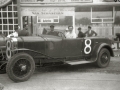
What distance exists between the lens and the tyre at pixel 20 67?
5445 millimetres

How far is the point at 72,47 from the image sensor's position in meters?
6.95

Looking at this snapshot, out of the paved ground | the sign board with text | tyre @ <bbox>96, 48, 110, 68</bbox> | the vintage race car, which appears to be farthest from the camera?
the sign board with text

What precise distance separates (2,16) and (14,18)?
2.16ft

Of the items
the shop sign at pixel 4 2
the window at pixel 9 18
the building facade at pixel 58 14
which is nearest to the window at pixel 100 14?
the building facade at pixel 58 14

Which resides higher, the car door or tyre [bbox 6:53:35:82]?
the car door

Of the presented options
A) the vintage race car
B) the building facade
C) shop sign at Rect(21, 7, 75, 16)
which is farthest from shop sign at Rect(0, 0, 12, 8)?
Answer: the vintage race car

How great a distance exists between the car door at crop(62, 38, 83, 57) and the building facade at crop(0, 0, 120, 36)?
16.3 ft

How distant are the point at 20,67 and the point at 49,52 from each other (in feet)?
3.94

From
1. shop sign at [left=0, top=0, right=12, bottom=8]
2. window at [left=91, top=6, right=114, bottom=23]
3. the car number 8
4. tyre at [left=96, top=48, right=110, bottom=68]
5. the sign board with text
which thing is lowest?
tyre at [left=96, top=48, right=110, bottom=68]

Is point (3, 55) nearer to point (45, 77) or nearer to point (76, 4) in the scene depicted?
point (45, 77)

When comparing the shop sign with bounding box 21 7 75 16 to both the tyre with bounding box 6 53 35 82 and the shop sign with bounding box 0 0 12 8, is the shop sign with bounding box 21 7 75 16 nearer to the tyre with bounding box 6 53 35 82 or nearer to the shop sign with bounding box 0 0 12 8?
the shop sign with bounding box 0 0 12 8

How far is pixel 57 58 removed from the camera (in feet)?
21.9

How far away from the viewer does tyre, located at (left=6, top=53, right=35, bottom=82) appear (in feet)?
17.9

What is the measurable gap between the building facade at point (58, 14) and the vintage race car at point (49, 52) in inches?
175
